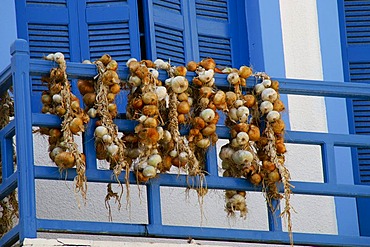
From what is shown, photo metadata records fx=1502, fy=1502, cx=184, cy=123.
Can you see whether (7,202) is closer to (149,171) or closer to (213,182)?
(149,171)

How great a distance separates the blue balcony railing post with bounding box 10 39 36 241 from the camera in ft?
23.5

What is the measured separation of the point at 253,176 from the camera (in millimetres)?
7656

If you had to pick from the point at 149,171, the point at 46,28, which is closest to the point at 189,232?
the point at 149,171

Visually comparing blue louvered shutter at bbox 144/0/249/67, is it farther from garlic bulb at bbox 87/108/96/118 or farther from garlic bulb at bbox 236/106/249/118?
garlic bulb at bbox 87/108/96/118

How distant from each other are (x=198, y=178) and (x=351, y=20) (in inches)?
94.9

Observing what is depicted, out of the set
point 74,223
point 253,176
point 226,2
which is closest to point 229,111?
point 253,176

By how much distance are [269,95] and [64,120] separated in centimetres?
111

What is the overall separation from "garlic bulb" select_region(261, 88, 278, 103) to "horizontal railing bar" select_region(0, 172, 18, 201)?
1378 millimetres

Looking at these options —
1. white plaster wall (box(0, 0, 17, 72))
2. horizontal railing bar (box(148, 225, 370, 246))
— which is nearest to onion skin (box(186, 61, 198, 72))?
horizontal railing bar (box(148, 225, 370, 246))

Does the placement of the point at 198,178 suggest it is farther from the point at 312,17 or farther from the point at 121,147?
the point at 312,17

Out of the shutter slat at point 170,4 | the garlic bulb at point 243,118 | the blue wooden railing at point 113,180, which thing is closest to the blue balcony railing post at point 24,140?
the blue wooden railing at point 113,180

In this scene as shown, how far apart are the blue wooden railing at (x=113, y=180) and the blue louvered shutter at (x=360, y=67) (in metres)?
1.23

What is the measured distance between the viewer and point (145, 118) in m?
7.43

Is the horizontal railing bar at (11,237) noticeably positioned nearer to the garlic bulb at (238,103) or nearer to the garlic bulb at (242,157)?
the garlic bulb at (242,157)
